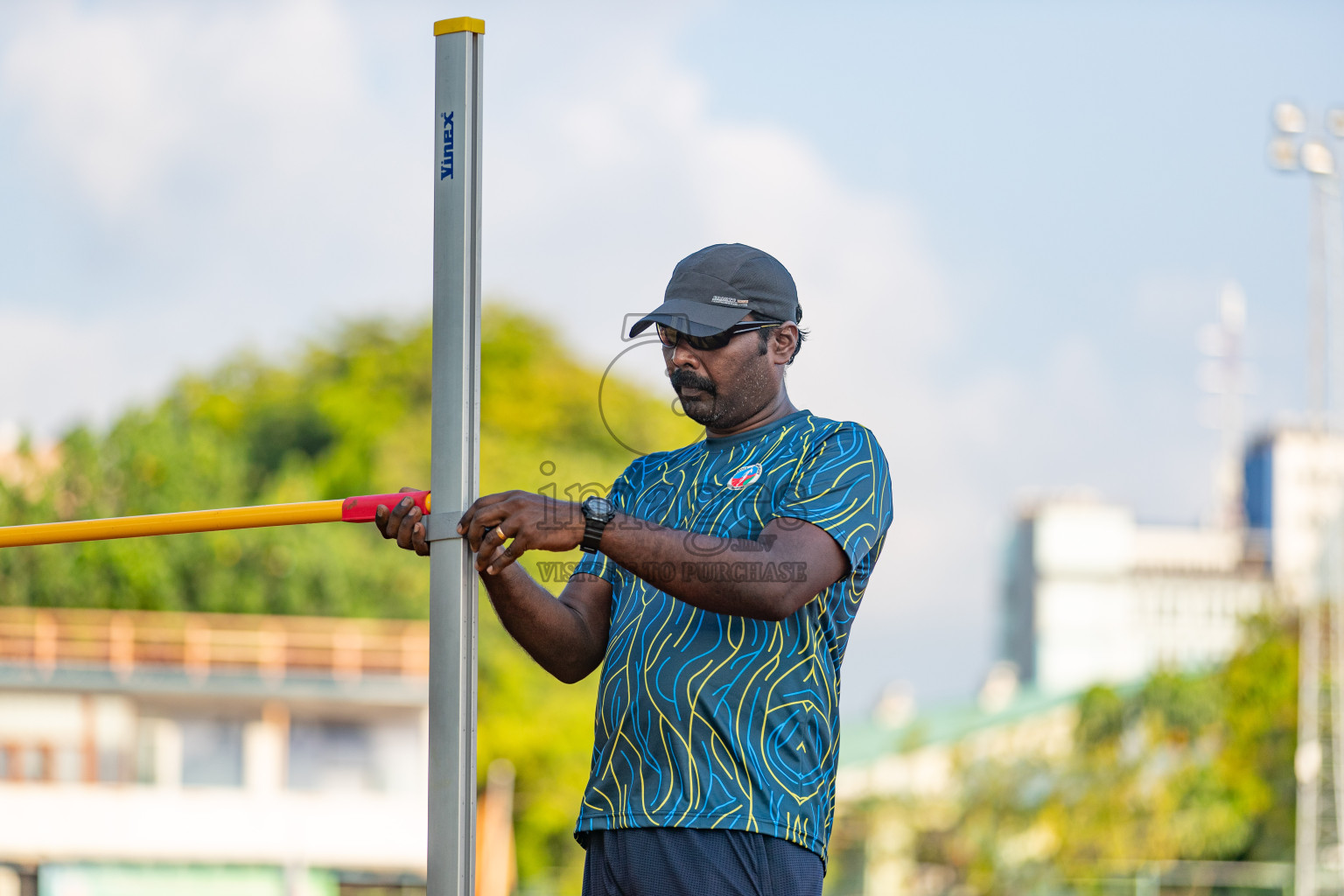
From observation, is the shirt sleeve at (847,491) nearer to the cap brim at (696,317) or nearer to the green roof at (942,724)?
the cap brim at (696,317)

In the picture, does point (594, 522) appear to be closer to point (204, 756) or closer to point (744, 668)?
point (744, 668)

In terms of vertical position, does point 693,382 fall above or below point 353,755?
above

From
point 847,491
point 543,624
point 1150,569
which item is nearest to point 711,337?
point 847,491

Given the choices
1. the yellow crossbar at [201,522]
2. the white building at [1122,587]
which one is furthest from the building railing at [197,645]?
the white building at [1122,587]

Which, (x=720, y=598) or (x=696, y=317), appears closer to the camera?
(x=720, y=598)

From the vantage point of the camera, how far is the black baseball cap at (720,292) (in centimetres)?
249

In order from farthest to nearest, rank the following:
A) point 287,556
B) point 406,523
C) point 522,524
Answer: point 287,556
point 406,523
point 522,524

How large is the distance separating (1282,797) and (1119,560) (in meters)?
36.4

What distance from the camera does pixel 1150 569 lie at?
62031mm

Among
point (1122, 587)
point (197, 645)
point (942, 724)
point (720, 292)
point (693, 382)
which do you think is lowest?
point (942, 724)

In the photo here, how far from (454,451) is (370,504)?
0.16 m

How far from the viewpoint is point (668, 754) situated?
7.70ft

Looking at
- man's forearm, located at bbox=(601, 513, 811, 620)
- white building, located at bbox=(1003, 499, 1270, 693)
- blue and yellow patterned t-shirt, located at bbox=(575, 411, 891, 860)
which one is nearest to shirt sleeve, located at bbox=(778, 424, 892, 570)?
blue and yellow patterned t-shirt, located at bbox=(575, 411, 891, 860)

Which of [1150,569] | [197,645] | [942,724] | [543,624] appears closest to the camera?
[543,624]
